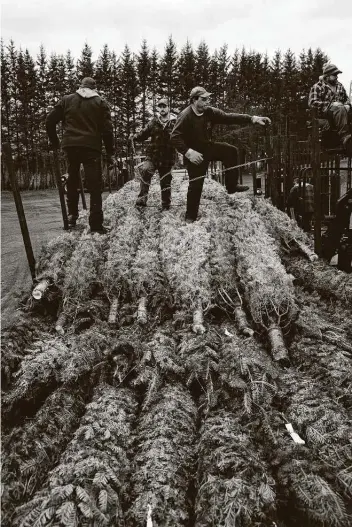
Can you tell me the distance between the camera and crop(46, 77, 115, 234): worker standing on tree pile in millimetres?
6492

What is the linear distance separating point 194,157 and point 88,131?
5.06 ft

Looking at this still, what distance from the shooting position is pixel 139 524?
229cm

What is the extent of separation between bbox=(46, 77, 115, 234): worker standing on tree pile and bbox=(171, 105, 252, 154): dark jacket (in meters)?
1.02

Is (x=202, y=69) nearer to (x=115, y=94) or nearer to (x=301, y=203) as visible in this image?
(x=115, y=94)

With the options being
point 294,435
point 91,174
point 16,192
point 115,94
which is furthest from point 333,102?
point 115,94

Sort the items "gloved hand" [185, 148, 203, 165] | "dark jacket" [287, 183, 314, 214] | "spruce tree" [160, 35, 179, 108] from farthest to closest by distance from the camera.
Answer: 1. "spruce tree" [160, 35, 179, 108]
2. "dark jacket" [287, 183, 314, 214]
3. "gloved hand" [185, 148, 203, 165]

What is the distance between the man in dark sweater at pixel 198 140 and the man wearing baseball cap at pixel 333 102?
1.64m

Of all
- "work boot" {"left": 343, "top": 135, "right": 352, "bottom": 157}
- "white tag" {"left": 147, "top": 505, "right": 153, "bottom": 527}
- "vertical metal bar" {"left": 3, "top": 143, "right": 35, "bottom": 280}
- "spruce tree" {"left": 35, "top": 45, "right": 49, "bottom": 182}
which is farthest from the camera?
"spruce tree" {"left": 35, "top": 45, "right": 49, "bottom": 182}

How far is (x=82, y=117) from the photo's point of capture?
21.3 ft

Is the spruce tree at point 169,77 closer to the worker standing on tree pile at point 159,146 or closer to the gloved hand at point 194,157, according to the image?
the worker standing on tree pile at point 159,146

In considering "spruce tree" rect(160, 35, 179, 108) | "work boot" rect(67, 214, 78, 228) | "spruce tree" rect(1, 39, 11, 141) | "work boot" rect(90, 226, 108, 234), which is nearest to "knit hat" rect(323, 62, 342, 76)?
"work boot" rect(90, 226, 108, 234)

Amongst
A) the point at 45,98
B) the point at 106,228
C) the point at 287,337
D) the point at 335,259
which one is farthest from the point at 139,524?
the point at 45,98

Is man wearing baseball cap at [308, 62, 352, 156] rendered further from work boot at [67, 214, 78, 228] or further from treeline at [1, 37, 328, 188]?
treeline at [1, 37, 328, 188]

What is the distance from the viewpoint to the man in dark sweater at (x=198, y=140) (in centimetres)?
658
